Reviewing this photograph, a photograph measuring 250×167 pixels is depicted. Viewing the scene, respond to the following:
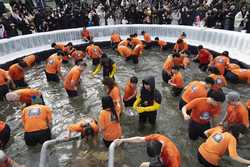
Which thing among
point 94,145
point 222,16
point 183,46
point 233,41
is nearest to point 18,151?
point 94,145

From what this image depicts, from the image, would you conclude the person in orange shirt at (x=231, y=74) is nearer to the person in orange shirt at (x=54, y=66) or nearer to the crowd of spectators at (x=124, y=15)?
the crowd of spectators at (x=124, y=15)

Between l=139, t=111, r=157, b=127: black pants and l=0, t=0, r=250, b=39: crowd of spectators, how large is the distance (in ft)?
29.0

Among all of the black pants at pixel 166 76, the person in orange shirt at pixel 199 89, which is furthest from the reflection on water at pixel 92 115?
the person in orange shirt at pixel 199 89

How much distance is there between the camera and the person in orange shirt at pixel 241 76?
933 centimetres

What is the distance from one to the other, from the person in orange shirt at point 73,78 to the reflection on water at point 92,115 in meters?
0.31

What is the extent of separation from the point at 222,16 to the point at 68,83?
9443mm

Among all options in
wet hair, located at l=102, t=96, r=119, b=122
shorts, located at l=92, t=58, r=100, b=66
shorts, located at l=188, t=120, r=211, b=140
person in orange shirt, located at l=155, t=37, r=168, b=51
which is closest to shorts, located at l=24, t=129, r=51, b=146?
wet hair, located at l=102, t=96, r=119, b=122

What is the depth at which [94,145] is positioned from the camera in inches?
265

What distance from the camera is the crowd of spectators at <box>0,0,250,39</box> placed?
48.5 feet

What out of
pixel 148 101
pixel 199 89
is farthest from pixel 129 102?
pixel 199 89

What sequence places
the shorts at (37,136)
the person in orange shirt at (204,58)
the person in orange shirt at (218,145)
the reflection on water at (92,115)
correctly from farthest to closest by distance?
the person in orange shirt at (204,58) → the reflection on water at (92,115) → the shorts at (37,136) → the person in orange shirt at (218,145)

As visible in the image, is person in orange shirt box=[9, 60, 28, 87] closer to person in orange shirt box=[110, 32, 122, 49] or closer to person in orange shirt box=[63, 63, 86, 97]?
person in orange shirt box=[63, 63, 86, 97]

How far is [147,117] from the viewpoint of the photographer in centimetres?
727

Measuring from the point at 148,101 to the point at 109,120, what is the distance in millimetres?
1232
